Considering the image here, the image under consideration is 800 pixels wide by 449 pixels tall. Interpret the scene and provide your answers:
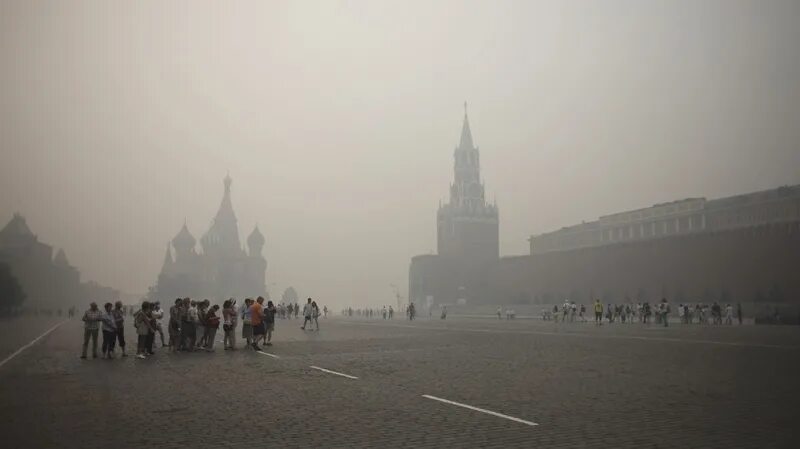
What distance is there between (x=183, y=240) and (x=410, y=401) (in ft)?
511

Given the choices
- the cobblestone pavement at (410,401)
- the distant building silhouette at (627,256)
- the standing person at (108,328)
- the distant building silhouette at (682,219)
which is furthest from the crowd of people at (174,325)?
the distant building silhouette at (682,219)

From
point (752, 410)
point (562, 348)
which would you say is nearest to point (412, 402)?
Answer: point (752, 410)

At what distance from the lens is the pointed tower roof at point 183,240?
155375 millimetres

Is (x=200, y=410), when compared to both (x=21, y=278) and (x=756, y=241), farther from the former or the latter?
(x=21, y=278)

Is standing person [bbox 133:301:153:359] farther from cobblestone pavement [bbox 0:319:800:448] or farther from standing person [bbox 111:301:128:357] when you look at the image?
cobblestone pavement [bbox 0:319:800:448]

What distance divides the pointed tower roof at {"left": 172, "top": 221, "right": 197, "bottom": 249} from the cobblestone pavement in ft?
481

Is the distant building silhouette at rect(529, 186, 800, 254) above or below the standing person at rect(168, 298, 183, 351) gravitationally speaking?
above

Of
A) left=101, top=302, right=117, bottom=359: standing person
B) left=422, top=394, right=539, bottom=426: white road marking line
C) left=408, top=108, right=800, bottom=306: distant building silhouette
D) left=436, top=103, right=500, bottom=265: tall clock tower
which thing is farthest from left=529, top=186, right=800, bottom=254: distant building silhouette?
left=422, top=394, right=539, bottom=426: white road marking line

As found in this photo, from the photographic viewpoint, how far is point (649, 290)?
253 feet

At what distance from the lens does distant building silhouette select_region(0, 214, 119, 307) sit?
96812 millimetres

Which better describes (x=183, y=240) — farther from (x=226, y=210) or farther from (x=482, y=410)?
(x=482, y=410)

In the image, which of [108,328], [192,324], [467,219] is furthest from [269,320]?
[467,219]

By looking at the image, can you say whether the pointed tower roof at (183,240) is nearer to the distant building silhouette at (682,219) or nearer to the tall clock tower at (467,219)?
the tall clock tower at (467,219)

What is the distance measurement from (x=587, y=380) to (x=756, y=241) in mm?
66150
